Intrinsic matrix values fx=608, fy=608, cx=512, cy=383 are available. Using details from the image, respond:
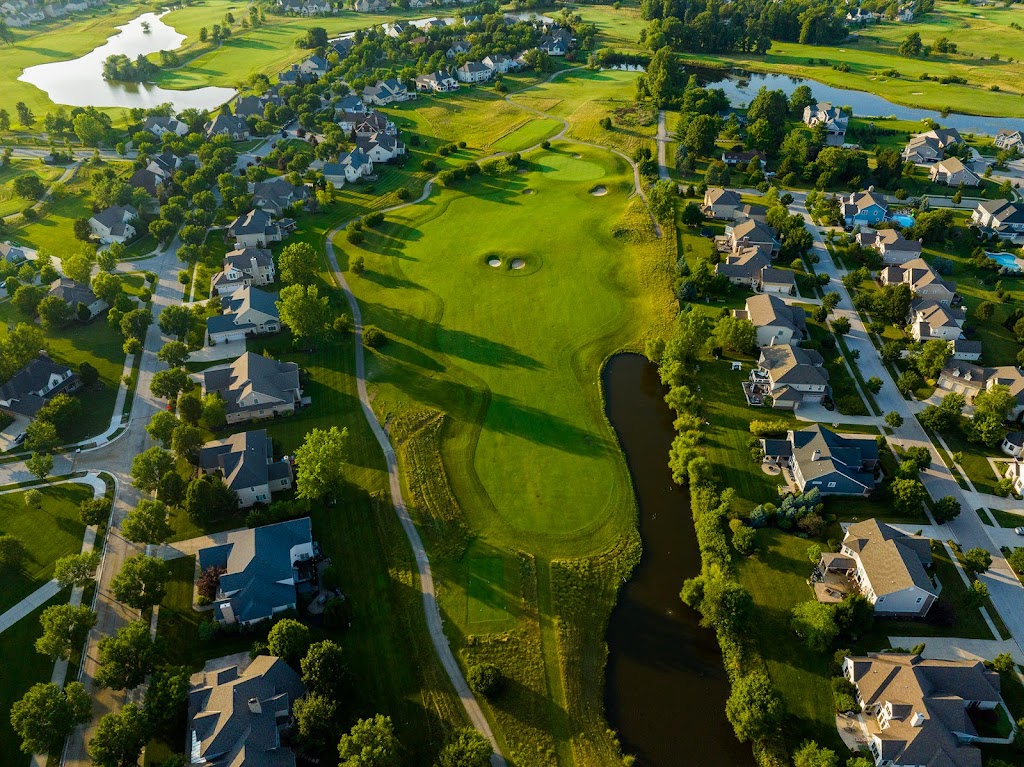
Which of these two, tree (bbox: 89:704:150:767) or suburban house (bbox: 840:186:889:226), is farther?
suburban house (bbox: 840:186:889:226)

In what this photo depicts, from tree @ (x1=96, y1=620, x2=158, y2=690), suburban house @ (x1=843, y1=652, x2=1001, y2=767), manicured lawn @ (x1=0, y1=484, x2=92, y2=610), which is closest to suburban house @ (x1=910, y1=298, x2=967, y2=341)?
suburban house @ (x1=843, y1=652, x2=1001, y2=767)

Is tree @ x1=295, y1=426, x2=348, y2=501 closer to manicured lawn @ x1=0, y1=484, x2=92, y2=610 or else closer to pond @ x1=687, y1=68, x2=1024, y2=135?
manicured lawn @ x1=0, y1=484, x2=92, y2=610

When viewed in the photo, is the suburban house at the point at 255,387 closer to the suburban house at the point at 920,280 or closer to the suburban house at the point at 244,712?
the suburban house at the point at 244,712

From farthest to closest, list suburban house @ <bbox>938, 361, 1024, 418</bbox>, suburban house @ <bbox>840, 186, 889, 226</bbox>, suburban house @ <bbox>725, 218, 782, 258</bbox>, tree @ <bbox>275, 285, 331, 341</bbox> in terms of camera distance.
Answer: suburban house @ <bbox>840, 186, 889, 226</bbox> < suburban house @ <bbox>725, 218, 782, 258</bbox> < tree @ <bbox>275, 285, 331, 341</bbox> < suburban house @ <bbox>938, 361, 1024, 418</bbox>

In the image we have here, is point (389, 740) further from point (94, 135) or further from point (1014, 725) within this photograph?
point (94, 135)

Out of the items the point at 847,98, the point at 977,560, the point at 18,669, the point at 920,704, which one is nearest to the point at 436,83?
the point at 847,98

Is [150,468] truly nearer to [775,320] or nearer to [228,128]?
[775,320]
